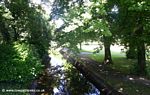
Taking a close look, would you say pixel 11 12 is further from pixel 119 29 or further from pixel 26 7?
pixel 119 29

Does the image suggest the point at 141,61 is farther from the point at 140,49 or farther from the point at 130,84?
the point at 130,84

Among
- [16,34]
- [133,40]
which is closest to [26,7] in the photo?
[16,34]

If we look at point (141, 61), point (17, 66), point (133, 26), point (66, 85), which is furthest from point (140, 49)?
point (17, 66)

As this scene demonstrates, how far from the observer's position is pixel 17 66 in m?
16.6

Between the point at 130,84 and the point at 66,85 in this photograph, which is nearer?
the point at 130,84

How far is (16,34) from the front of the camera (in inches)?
953

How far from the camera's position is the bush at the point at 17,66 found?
16328 mm

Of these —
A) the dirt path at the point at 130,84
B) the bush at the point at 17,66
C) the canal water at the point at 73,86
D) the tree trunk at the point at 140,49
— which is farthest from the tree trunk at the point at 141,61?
the bush at the point at 17,66

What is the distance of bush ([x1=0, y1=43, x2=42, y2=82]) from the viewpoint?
53.6 ft

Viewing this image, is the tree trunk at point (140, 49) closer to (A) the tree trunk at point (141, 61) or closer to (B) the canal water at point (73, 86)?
(A) the tree trunk at point (141, 61)

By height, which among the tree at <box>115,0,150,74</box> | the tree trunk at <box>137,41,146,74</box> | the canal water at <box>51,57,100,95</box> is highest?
the tree at <box>115,0,150,74</box>

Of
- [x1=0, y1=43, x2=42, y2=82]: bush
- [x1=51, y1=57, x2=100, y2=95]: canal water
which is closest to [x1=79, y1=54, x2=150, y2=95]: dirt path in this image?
[x1=51, y1=57, x2=100, y2=95]: canal water

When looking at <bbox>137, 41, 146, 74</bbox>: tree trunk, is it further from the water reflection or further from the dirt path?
the water reflection

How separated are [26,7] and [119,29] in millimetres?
7598
